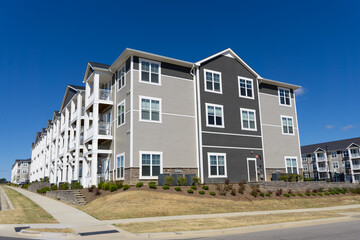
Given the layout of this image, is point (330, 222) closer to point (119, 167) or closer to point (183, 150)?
point (183, 150)

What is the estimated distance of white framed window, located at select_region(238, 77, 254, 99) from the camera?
2982 cm

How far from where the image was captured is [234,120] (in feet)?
93.5

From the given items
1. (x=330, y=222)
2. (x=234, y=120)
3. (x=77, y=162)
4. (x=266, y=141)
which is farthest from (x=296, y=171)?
(x=77, y=162)

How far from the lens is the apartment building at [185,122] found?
951 inches

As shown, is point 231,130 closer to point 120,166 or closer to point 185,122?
point 185,122

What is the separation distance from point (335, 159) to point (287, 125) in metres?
56.9

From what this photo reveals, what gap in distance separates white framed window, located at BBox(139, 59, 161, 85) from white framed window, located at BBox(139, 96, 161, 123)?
5.09 ft

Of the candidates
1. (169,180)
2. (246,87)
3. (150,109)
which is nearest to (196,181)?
(169,180)

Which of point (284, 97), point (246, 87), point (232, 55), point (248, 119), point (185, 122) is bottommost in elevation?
point (185, 122)

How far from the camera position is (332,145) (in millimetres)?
83312

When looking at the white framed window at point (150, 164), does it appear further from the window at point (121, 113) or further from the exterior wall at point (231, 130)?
the exterior wall at point (231, 130)

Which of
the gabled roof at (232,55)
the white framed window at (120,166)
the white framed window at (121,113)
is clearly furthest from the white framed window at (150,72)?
the white framed window at (120,166)

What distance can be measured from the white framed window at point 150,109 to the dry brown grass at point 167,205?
6467 mm

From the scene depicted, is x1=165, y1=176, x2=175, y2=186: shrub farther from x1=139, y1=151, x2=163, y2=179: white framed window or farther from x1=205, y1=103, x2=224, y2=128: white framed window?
x1=205, y1=103, x2=224, y2=128: white framed window
